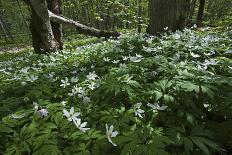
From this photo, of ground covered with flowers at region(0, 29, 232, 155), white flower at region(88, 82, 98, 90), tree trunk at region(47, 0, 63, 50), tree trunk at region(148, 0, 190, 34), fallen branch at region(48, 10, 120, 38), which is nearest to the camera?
ground covered with flowers at region(0, 29, 232, 155)

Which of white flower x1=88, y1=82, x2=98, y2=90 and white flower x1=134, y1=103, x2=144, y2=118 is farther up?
white flower x1=134, y1=103, x2=144, y2=118

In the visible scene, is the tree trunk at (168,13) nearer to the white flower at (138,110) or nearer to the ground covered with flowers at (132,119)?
the ground covered with flowers at (132,119)

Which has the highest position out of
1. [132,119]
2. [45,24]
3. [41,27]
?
[132,119]

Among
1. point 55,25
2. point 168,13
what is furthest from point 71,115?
point 55,25

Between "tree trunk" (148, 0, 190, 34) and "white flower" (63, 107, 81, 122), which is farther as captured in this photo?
"tree trunk" (148, 0, 190, 34)

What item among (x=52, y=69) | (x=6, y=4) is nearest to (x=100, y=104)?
(x=52, y=69)

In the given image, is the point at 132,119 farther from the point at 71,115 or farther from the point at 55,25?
the point at 55,25

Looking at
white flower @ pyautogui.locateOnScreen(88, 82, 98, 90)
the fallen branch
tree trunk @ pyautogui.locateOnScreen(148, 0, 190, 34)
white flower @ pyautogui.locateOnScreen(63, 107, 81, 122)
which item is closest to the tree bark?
the fallen branch

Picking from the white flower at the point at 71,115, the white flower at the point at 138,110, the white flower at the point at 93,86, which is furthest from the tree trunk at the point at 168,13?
the white flower at the point at 71,115

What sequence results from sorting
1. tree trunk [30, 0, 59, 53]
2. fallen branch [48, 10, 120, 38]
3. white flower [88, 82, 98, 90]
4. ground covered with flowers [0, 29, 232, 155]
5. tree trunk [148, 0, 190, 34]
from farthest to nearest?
fallen branch [48, 10, 120, 38] → tree trunk [30, 0, 59, 53] → tree trunk [148, 0, 190, 34] → white flower [88, 82, 98, 90] → ground covered with flowers [0, 29, 232, 155]

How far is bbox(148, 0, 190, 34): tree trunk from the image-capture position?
26.0 ft

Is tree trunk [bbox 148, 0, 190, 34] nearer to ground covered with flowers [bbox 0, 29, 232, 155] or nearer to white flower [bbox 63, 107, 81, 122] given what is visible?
ground covered with flowers [bbox 0, 29, 232, 155]

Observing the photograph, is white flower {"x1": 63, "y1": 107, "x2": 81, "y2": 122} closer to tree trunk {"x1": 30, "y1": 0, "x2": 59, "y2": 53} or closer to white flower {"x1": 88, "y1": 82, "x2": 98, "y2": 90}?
white flower {"x1": 88, "y1": 82, "x2": 98, "y2": 90}

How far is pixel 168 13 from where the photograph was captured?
8039 millimetres
